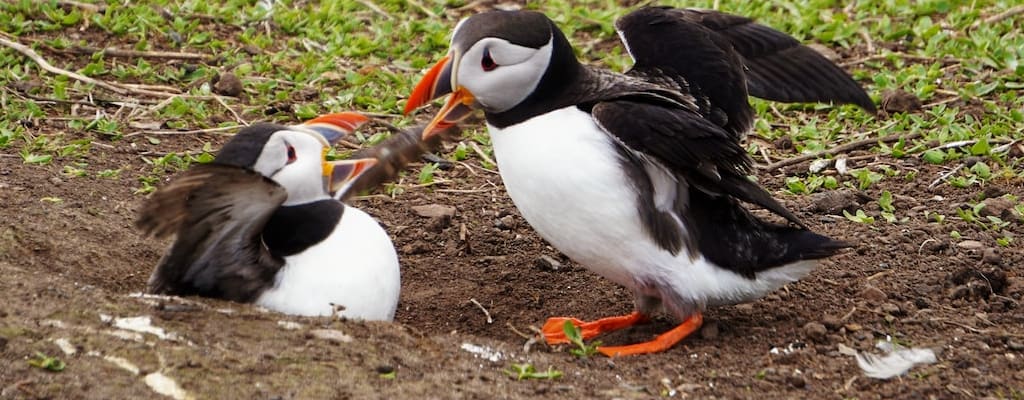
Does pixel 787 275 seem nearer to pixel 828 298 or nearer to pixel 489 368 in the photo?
pixel 828 298

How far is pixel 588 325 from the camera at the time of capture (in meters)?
5.05

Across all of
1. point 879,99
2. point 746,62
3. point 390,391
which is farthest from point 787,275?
point 879,99

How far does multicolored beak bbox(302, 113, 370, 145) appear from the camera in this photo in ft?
15.8

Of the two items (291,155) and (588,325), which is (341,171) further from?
(588,325)

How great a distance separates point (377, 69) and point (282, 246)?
9.93 feet

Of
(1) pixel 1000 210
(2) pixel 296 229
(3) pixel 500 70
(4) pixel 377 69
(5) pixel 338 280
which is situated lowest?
(4) pixel 377 69

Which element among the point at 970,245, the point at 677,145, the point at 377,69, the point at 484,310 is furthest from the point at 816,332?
the point at 377,69

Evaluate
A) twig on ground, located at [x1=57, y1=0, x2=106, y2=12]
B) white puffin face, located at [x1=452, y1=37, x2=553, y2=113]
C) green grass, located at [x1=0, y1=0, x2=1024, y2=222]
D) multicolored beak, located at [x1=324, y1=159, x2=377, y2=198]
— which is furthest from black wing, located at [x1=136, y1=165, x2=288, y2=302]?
twig on ground, located at [x1=57, y1=0, x2=106, y2=12]

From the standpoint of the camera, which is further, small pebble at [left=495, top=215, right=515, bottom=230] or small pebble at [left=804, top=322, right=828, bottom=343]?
small pebble at [left=495, top=215, right=515, bottom=230]

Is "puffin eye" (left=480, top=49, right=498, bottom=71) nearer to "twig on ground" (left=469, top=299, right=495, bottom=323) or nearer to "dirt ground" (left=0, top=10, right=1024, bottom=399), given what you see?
"dirt ground" (left=0, top=10, right=1024, bottom=399)

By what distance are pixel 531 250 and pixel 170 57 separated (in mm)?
2678

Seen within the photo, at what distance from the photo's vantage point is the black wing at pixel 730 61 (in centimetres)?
521

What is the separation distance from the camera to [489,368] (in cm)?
415

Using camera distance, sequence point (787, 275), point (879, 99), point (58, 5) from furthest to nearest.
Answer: point (58, 5)
point (879, 99)
point (787, 275)
